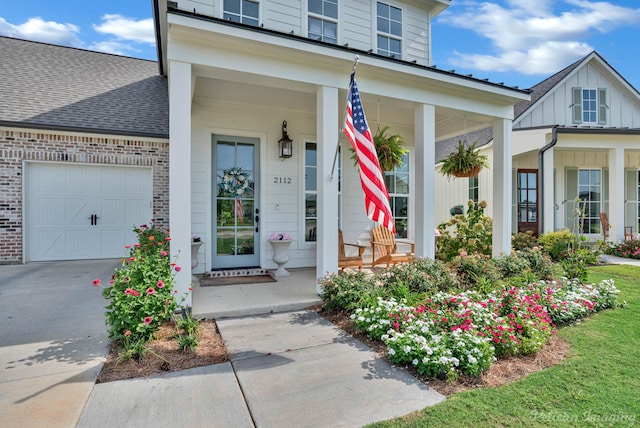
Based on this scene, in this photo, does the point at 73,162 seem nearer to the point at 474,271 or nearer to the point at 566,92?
the point at 474,271

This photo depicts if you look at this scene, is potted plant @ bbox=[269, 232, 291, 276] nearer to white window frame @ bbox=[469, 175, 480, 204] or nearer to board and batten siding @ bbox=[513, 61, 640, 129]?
white window frame @ bbox=[469, 175, 480, 204]

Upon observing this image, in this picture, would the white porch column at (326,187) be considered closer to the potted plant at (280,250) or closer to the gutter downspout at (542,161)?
the potted plant at (280,250)

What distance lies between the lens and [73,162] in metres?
7.29

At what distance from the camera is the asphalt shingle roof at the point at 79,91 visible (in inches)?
285

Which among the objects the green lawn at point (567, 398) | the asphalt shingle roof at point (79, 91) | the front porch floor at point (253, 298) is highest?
the asphalt shingle roof at point (79, 91)

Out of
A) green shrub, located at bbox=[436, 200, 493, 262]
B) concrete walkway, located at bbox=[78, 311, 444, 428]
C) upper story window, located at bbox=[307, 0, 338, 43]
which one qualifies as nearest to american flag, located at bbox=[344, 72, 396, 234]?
concrete walkway, located at bbox=[78, 311, 444, 428]

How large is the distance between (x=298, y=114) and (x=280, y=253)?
2685 mm

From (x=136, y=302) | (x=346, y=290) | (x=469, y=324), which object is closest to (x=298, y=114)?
(x=346, y=290)

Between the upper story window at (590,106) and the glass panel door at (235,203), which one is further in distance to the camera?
the upper story window at (590,106)

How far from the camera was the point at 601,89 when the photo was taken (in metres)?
11.2

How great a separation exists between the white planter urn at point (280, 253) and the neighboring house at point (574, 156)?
608cm

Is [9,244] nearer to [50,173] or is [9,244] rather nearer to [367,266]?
[50,173]

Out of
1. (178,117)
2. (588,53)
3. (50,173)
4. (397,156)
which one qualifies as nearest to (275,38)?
(178,117)

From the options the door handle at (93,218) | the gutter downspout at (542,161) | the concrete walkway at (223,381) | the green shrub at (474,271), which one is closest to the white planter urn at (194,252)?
the concrete walkway at (223,381)
